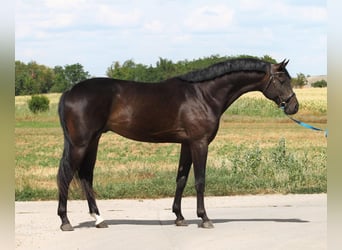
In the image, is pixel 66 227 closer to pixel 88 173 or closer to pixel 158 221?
pixel 88 173

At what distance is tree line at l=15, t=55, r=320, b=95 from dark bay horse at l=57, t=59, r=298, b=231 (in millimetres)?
44301

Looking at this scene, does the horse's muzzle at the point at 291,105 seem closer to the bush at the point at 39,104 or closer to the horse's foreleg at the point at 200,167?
the horse's foreleg at the point at 200,167

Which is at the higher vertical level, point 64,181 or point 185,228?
point 64,181

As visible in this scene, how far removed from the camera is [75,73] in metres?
57.8

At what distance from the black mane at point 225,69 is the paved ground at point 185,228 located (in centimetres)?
197

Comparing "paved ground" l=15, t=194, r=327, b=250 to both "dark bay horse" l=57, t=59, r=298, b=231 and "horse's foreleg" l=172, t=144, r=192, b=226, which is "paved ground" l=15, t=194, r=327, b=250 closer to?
"horse's foreleg" l=172, t=144, r=192, b=226

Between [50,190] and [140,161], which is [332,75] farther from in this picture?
[140,161]

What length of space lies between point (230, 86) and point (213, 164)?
254 inches

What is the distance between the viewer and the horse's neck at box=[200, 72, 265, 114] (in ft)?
26.7

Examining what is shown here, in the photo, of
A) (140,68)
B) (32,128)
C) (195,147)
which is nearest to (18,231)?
(195,147)

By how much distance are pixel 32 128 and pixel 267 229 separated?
28.4 meters

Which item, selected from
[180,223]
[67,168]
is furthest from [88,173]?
[180,223]

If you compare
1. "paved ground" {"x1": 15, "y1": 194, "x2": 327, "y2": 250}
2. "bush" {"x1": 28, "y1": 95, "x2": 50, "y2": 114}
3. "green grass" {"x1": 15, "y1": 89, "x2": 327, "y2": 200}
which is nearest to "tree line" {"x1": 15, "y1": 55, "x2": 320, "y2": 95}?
"bush" {"x1": 28, "y1": 95, "x2": 50, "y2": 114}

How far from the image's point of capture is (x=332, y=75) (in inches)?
126
